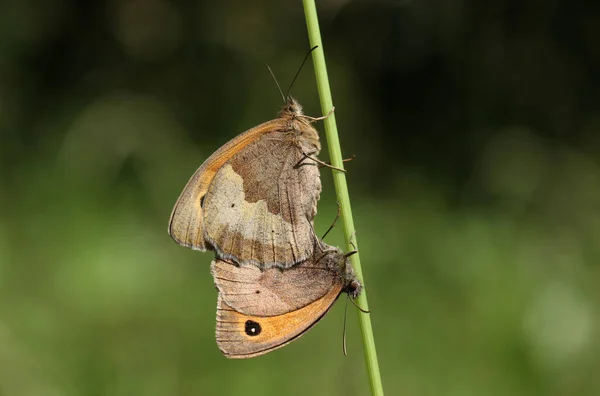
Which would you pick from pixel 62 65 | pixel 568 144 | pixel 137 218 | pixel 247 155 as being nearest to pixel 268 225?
pixel 247 155

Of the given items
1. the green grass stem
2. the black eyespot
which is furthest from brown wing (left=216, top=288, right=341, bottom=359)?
the green grass stem

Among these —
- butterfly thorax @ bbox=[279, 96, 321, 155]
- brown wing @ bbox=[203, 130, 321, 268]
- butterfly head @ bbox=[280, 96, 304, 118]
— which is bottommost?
brown wing @ bbox=[203, 130, 321, 268]

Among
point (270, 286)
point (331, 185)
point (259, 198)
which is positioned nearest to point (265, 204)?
point (259, 198)

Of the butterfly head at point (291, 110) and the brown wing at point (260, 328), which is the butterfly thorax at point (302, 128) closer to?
the butterfly head at point (291, 110)

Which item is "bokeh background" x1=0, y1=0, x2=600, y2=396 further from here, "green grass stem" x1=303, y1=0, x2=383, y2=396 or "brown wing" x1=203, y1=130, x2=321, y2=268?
"green grass stem" x1=303, y1=0, x2=383, y2=396

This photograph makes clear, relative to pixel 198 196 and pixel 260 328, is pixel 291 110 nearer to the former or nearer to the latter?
pixel 198 196

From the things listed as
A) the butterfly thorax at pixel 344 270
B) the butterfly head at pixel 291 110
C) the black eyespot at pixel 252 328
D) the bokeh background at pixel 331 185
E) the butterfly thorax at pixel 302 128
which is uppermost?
the bokeh background at pixel 331 185

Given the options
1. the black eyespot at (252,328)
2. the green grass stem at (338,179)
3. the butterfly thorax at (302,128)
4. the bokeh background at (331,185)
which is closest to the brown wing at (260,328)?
the black eyespot at (252,328)
